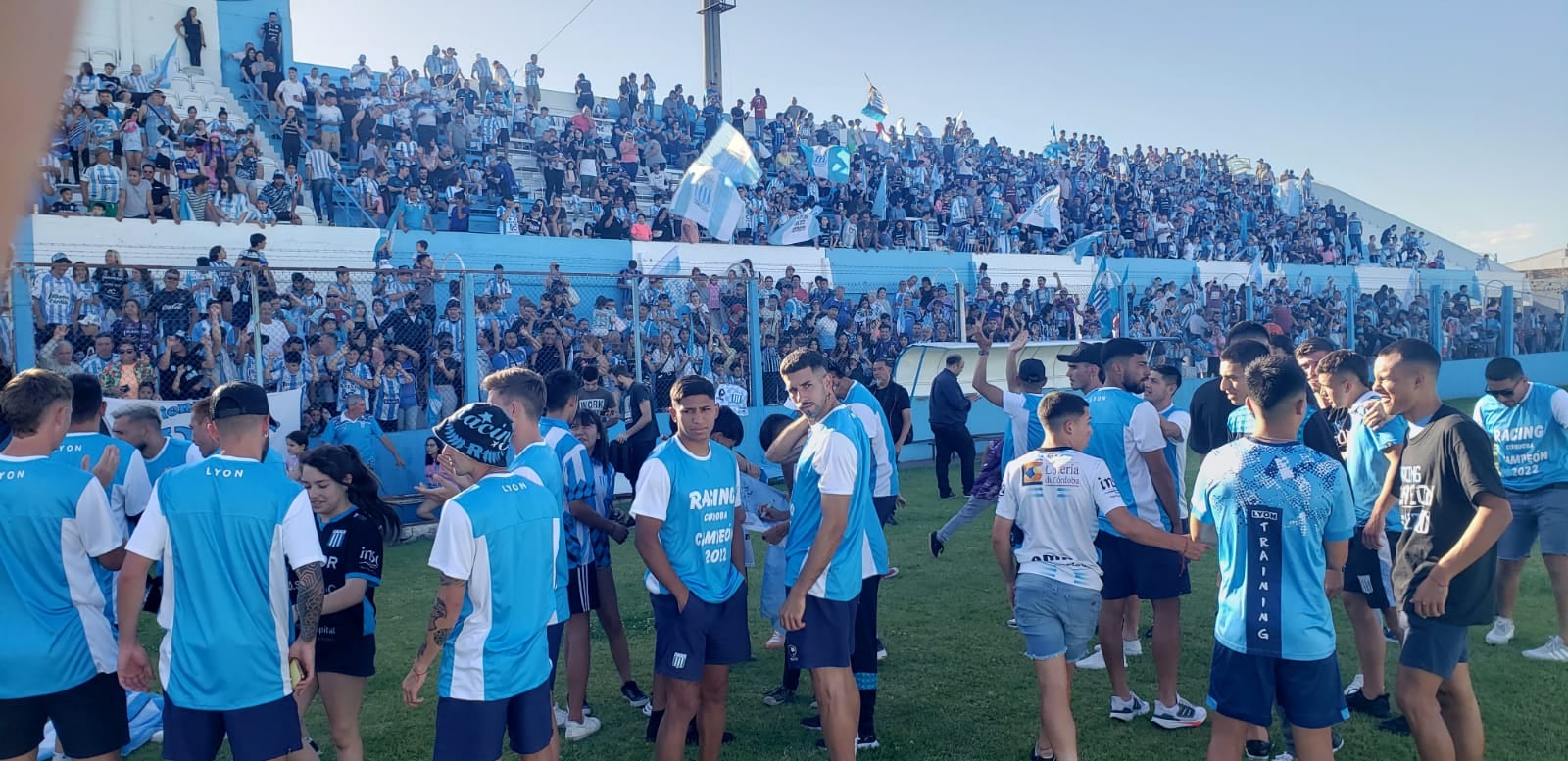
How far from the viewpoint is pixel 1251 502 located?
3730 millimetres

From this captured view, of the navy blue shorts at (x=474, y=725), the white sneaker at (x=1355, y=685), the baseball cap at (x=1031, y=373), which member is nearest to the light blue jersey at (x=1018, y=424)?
the baseball cap at (x=1031, y=373)

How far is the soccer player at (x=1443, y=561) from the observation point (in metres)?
3.86

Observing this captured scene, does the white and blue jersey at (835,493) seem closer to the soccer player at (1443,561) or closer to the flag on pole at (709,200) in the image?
the soccer player at (1443,561)

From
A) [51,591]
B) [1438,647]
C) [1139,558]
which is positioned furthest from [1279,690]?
[51,591]

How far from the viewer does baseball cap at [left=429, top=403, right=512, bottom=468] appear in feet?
11.9

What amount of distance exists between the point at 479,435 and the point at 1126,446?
3.64 m

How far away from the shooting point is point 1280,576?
3.66m

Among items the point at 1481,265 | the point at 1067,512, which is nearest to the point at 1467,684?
the point at 1067,512

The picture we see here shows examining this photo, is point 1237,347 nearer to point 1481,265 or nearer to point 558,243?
point 558,243

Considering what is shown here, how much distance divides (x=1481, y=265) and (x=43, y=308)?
47016 mm

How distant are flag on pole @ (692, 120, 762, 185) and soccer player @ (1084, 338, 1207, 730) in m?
10.1

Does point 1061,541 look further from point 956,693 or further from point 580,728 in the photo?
point 580,728

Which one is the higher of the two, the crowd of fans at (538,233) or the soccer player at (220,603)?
the crowd of fans at (538,233)

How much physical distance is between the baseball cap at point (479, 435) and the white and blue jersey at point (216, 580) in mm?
683
